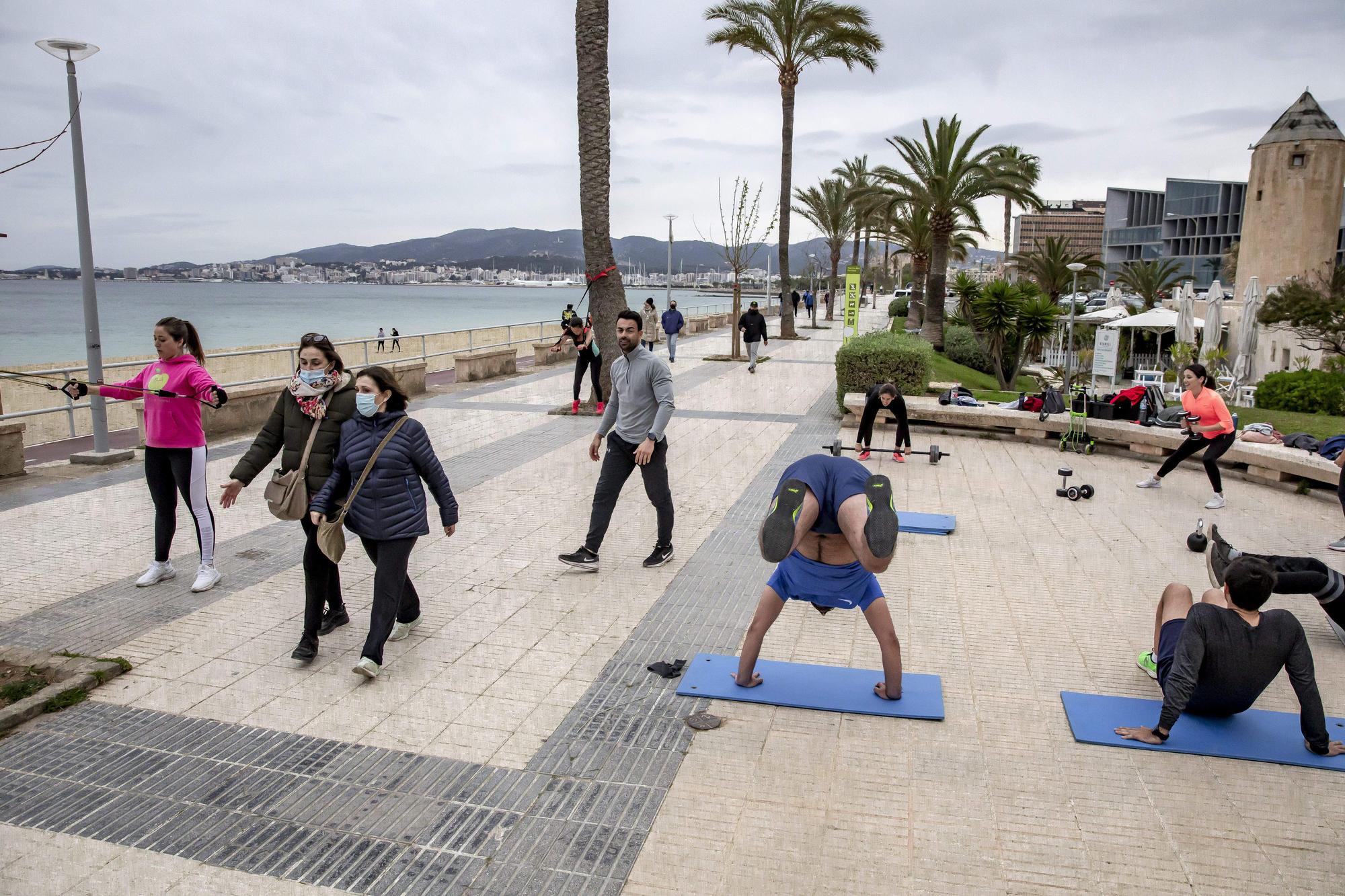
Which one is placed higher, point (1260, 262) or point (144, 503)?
point (1260, 262)

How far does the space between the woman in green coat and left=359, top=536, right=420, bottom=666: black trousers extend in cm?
40

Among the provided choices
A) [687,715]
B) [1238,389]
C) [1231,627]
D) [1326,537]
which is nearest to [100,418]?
[687,715]

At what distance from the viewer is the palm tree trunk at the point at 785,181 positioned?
2761cm

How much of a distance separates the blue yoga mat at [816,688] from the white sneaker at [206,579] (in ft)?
11.8

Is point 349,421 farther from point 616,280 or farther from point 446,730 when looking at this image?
point 616,280

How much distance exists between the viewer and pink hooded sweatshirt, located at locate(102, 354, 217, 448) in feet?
19.7

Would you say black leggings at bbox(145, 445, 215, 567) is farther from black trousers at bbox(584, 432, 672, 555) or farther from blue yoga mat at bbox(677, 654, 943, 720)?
blue yoga mat at bbox(677, 654, 943, 720)

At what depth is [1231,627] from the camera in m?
4.10

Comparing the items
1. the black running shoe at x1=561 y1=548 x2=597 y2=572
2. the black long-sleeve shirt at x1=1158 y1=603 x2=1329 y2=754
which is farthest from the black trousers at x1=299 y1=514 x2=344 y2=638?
the black long-sleeve shirt at x1=1158 y1=603 x2=1329 y2=754

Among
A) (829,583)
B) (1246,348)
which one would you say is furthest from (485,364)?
(1246,348)

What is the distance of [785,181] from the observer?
28.6m

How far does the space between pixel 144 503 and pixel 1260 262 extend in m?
56.9

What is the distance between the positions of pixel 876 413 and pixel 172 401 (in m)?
7.74

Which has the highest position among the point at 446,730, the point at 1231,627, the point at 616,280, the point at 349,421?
the point at 616,280
